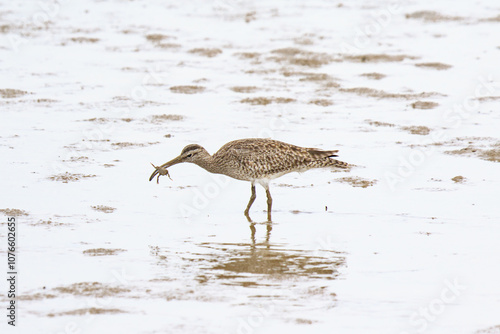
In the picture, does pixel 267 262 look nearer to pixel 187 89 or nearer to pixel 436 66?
pixel 187 89

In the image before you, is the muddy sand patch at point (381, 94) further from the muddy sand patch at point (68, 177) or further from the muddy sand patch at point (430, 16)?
the muddy sand patch at point (430, 16)

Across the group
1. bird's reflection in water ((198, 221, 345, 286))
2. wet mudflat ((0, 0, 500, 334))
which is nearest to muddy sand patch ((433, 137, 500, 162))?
wet mudflat ((0, 0, 500, 334))

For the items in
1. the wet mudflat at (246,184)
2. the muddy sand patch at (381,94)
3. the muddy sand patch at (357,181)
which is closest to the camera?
the wet mudflat at (246,184)

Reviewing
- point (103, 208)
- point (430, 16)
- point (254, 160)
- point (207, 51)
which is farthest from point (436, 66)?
point (103, 208)

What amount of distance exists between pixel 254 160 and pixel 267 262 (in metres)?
2.23

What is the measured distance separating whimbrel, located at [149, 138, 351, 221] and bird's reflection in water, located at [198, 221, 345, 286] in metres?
1.27

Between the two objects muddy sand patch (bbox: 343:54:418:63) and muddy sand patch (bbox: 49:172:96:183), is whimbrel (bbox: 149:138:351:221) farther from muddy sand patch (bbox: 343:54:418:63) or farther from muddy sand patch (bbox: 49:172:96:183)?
muddy sand patch (bbox: 343:54:418:63)

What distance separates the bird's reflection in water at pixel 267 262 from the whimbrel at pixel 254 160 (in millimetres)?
1274

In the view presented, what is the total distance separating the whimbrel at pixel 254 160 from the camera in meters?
13.7

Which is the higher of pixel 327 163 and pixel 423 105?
pixel 423 105

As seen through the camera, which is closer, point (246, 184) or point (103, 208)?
point (103, 208)

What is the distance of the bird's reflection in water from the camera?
439 inches

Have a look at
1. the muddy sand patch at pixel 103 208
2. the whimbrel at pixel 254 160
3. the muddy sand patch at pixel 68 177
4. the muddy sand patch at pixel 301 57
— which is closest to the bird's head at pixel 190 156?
the whimbrel at pixel 254 160

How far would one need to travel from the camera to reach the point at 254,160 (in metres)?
13.7
